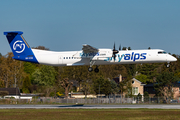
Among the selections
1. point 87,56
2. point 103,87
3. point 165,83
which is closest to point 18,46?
point 87,56

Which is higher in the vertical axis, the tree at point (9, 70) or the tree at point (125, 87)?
the tree at point (9, 70)

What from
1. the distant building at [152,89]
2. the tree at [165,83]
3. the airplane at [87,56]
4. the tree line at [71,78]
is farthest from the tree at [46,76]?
the airplane at [87,56]

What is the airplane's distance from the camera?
3691cm

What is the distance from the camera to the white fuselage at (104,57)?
36.9 m

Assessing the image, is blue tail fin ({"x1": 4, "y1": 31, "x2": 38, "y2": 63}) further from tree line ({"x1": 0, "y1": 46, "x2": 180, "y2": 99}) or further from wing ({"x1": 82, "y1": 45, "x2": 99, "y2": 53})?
tree line ({"x1": 0, "y1": 46, "x2": 180, "y2": 99})

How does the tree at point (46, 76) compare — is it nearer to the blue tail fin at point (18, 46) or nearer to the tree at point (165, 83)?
the tree at point (165, 83)

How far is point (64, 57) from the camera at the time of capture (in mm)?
38812

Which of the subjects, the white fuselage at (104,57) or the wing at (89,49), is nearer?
the wing at (89,49)

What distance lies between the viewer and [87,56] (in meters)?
38.1

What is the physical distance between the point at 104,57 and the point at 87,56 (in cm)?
261

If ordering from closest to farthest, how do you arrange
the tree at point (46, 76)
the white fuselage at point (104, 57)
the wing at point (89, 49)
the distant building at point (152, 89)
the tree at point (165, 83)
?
1. the wing at point (89, 49)
2. the white fuselage at point (104, 57)
3. the tree at point (165, 83)
4. the distant building at point (152, 89)
5. the tree at point (46, 76)
